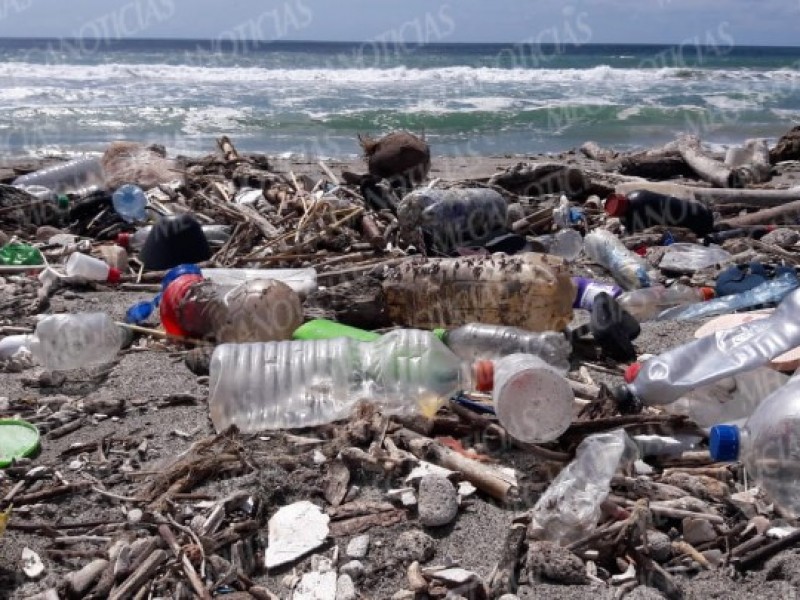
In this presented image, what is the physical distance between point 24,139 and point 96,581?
42.1ft

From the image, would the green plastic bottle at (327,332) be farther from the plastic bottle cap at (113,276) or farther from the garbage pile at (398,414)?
the plastic bottle cap at (113,276)

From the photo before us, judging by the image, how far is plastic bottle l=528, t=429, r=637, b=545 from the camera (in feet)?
7.74

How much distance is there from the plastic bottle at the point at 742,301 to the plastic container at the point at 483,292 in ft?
2.09

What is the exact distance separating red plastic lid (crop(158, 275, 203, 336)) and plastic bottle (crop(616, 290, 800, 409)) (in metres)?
1.96

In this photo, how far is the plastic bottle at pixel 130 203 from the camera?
6.39 metres

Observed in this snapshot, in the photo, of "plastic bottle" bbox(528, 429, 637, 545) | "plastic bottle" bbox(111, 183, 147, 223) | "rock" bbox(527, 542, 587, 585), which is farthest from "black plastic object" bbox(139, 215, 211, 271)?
"rock" bbox(527, 542, 587, 585)

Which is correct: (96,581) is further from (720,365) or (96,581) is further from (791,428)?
(720,365)

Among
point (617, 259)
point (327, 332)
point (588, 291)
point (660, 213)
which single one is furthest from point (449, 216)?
point (327, 332)

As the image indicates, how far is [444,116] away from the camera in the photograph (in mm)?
18781

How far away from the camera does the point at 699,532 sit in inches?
93.4

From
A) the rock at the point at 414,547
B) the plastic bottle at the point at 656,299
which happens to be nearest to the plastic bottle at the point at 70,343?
the rock at the point at 414,547

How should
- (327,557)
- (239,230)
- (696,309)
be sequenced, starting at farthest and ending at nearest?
(239,230), (696,309), (327,557)

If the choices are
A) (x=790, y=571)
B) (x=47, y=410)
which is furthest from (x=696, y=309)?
(x=47, y=410)

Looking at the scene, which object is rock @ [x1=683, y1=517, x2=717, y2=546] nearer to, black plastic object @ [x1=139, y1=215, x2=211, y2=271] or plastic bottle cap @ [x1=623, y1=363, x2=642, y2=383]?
plastic bottle cap @ [x1=623, y1=363, x2=642, y2=383]
